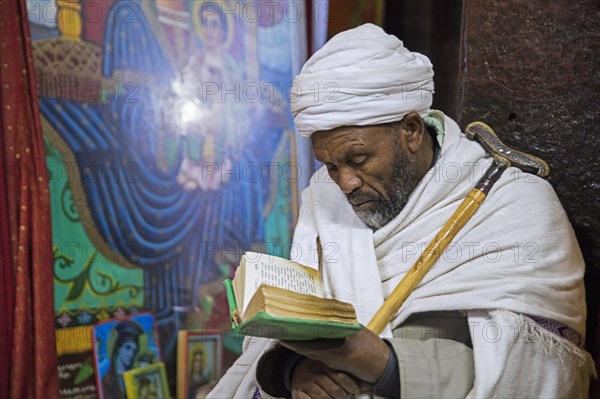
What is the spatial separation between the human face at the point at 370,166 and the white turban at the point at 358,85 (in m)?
0.04

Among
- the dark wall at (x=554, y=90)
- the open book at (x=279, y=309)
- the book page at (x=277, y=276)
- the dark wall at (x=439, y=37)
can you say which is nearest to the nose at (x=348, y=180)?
the book page at (x=277, y=276)

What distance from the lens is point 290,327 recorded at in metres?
1.84

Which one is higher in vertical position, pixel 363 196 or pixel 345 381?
pixel 363 196

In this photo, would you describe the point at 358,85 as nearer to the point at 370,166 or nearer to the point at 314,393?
the point at 370,166

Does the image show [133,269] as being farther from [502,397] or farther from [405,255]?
[502,397]

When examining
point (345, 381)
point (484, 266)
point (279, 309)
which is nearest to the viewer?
point (279, 309)

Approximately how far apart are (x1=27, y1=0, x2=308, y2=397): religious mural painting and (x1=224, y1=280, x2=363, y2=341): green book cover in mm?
2193

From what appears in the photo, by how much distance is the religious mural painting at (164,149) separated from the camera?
3889 millimetres

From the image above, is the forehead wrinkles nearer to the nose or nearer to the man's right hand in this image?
the nose

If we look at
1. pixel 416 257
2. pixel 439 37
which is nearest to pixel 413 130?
pixel 416 257

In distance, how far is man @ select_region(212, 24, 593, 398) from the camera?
7.34ft

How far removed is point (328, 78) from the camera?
252cm

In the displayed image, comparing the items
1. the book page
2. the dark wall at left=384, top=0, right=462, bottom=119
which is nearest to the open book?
the book page

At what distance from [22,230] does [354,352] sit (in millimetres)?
1899
